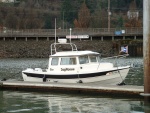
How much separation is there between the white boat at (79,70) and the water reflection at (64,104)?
8.16ft

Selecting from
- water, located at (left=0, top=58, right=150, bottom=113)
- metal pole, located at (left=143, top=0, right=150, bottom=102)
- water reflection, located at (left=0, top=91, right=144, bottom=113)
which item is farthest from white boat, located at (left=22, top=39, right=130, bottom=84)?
metal pole, located at (left=143, top=0, right=150, bottom=102)

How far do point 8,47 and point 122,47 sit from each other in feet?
86.6

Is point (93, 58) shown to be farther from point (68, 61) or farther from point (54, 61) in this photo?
point (54, 61)

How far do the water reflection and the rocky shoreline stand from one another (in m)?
72.8

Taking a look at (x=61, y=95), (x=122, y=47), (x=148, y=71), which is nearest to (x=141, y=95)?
(x=148, y=71)

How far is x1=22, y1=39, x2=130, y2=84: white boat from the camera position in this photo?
108 feet

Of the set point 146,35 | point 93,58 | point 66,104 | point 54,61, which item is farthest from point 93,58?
point 146,35

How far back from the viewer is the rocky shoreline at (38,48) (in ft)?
343

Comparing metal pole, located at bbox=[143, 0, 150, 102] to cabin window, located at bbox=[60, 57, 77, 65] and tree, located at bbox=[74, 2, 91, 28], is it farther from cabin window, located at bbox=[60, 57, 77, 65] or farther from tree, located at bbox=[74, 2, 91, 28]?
tree, located at bbox=[74, 2, 91, 28]

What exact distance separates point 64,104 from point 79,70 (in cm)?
620

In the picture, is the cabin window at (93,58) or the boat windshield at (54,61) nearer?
the cabin window at (93,58)

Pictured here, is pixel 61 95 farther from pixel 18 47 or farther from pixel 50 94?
pixel 18 47

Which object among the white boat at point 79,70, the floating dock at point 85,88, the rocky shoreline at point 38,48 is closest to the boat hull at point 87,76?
the white boat at point 79,70

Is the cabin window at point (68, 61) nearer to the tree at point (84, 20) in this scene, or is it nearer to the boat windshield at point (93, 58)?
the boat windshield at point (93, 58)
